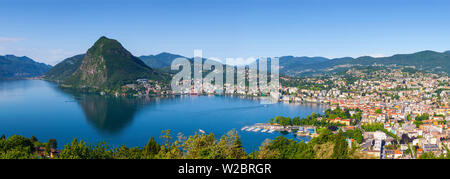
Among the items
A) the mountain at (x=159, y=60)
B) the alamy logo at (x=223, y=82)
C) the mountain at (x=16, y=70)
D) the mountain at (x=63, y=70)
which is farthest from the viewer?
the mountain at (x=159, y=60)

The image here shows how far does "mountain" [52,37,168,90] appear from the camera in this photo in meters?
41.7

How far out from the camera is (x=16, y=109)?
74.5 ft

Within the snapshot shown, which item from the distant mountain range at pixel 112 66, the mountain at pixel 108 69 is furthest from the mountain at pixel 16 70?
the mountain at pixel 108 69

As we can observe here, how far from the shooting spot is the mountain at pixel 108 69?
41.7m

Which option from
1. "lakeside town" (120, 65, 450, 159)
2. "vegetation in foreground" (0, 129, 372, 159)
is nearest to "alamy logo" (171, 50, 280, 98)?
"lakeside town" (120, 65, 450, 159)

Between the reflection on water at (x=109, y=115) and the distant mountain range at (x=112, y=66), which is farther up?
the distant mountain range at (x=112, y=66)

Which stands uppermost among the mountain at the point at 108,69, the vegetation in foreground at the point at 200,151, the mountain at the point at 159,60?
the mountain at the point at 159,60

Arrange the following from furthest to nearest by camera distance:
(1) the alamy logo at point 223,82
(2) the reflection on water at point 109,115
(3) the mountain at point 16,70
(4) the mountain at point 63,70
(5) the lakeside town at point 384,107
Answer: (3) the mountain at point 16,70
(4) the mountain at point 63,70
(1) the alamy logo at point 223,82
(2) the reflection on water at point 109,115
(5) the lakeside town at point 384,107

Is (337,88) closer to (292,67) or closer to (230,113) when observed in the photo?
(230,113)

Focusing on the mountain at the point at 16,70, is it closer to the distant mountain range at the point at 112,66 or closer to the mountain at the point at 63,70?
the distant mountain range at the point at 112,66

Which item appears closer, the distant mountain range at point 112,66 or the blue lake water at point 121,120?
the blue lake water at point 121,120

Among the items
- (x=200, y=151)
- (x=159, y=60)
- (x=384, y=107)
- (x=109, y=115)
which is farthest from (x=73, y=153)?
(x=159, y=60)

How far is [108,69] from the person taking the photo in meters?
44.3

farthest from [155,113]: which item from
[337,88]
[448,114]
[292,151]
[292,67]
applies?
[292,67]
